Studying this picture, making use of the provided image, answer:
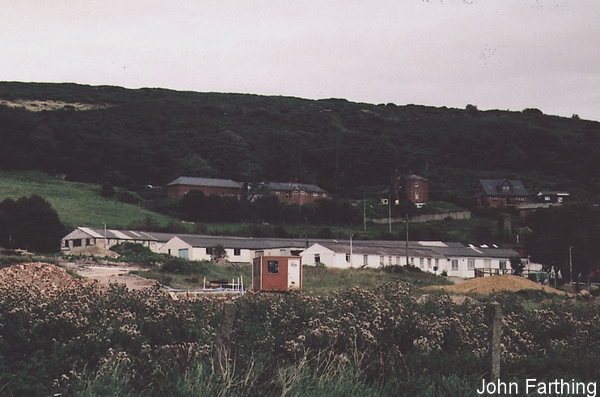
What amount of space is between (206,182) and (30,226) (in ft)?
209

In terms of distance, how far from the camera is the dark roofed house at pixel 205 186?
12888 centimetres

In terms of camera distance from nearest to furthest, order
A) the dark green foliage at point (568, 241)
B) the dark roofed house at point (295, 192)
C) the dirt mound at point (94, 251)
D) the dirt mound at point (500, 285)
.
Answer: the dirt mound at point (500, 285)
the dark green foliage at point (568, 241)
the dirt mound at point (94, 251)
the dark roofed house at point (295, 192)

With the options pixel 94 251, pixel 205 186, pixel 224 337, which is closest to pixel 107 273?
pixel 94 251

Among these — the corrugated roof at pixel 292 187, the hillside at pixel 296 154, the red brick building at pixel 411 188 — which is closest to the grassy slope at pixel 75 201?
the hillside at pixel 296 154

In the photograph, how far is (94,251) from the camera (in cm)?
7019

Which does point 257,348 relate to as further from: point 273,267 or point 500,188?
point 500,188

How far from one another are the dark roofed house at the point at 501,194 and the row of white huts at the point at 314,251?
46486 millimetres

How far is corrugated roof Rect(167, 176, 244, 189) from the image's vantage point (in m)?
131

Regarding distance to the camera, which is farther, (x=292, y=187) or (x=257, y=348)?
(x=292, y=187)

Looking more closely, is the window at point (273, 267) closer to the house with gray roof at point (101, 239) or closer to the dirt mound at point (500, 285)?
the dirt mound at point (500, 285)

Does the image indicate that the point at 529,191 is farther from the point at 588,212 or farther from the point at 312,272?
the point at 312,272

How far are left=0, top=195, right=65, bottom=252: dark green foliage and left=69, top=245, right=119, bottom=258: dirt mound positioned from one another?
4.18 meters

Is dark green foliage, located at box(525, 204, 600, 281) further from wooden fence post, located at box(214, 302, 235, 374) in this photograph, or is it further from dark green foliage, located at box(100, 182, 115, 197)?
dark green foliage, located at box(100, 182, 115, 197)

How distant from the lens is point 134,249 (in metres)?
72.0
